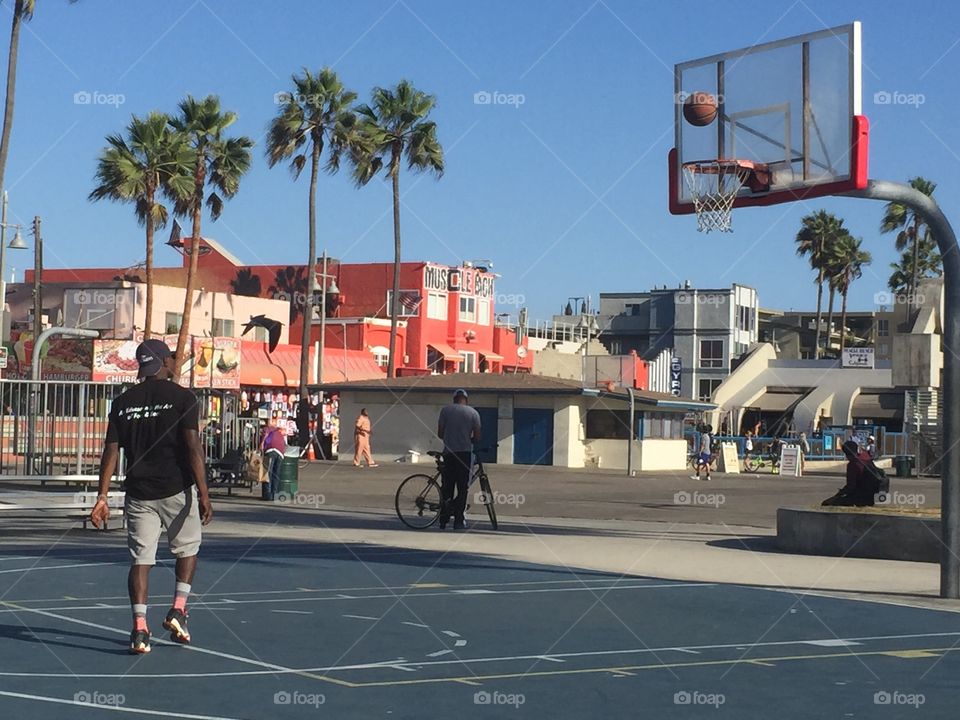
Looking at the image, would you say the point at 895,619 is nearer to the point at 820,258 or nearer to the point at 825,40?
the point at 825,40

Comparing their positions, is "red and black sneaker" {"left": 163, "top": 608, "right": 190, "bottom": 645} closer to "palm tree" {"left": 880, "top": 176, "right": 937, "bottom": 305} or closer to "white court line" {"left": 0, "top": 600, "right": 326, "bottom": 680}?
"white court line" {"left": 0, "top": 600, "right": 326, "bottom": 680}

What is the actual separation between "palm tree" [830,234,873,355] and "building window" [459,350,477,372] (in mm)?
27850

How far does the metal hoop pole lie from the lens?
13344 mm

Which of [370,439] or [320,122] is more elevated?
[320,122]

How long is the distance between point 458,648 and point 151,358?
2929mm

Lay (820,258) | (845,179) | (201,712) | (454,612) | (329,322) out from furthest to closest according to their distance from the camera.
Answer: (820,258) → (329,322) → (845,179) → (454,612) → (201,712)

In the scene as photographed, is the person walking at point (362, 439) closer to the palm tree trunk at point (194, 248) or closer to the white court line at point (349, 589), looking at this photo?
the palm tree trunk at point (194, 248)

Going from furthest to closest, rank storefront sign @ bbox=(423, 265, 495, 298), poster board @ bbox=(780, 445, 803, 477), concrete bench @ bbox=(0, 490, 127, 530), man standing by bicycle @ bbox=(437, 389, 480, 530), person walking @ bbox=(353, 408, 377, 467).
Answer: storefront sign @ bbox=(423, 265, 495, 298) → poster board @ bbox=(780, 445, 803, 477) → person walking @ bbox=(353, 408, 377, 467) → man standing by bicycle @ bbox=(437, 389, 480, 530) → concrete bench @ bbox=(0, 490, 127, 530)

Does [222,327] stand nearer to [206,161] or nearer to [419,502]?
[206,161]

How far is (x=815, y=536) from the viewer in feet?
60.2

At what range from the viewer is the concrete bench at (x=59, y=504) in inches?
775

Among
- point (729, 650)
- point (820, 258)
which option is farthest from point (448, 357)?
point (729, 650)

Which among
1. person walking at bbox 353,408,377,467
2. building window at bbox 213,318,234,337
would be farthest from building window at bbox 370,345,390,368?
person walking at bbox 353,408,377,467

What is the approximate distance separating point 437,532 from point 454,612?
864 centimetres
